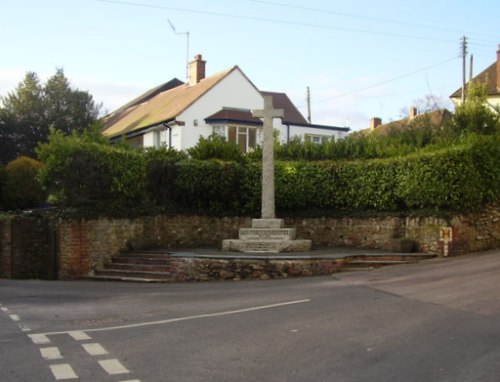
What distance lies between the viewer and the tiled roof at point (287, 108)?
132ft

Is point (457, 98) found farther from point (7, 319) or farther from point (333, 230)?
point (7, 319)

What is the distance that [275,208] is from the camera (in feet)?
66.6

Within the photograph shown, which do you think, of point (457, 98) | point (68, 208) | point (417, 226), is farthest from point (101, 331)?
point (457, 98)

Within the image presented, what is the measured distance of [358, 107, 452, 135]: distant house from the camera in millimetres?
29562

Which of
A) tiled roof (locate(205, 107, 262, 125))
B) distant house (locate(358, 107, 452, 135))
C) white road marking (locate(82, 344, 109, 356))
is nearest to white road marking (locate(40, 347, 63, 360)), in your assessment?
white road marking (locate(82, 344, 109, 356))

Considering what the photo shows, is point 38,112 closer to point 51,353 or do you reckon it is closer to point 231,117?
point 231,117

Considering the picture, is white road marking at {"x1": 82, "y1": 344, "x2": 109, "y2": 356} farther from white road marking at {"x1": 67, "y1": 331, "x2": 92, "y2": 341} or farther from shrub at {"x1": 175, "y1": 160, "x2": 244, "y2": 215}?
shrub at {"x1": 175, "y1": 160, "x2": 244, "y2": 215}

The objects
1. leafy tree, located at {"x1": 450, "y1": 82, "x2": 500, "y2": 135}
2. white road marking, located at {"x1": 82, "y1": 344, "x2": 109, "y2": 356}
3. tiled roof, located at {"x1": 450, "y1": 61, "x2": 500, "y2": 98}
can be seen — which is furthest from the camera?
tiled roof, located at {"x1": 450, "y1": 61, "x2": 500, "y2": 98}

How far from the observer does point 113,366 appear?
673 cm

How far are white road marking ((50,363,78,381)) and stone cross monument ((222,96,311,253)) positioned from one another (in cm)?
1094

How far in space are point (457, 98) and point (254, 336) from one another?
38739 mm

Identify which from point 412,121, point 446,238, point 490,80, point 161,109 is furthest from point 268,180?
point 490,80

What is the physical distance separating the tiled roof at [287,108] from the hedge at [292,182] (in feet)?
61.1

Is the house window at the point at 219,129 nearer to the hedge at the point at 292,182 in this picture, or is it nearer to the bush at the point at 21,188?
the bush at the point at 21,188
